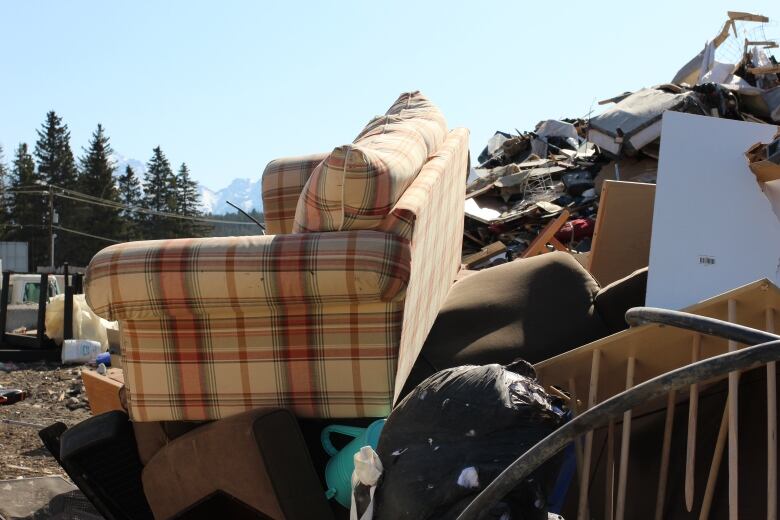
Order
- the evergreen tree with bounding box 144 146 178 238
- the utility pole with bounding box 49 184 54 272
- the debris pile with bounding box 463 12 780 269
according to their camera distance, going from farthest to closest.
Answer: the evergreen tree with bounding box 144 146 178 238
the utility pole with bounding box 49 184 54 272
the debris pile with bounding box 463 12 780 269

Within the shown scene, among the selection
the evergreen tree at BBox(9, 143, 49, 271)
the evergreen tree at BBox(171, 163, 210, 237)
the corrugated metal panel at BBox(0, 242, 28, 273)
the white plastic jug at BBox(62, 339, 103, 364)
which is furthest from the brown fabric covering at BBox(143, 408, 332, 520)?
the evergreen tree at BBox(171, 163, 210, 237)

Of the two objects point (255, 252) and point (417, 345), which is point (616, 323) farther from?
point (255, 252)

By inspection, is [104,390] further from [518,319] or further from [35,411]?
[35,411]

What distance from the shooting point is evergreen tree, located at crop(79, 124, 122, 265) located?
38.2m

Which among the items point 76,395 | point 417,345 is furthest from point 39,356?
point 417,345

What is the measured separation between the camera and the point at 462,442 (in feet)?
5.03

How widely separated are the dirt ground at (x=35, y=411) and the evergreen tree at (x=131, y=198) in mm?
33779

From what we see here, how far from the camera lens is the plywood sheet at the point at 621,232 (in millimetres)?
3328

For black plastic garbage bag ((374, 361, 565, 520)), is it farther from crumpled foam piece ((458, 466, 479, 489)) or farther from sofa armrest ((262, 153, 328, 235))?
sofa armrest ((262, 153, 328, 235))

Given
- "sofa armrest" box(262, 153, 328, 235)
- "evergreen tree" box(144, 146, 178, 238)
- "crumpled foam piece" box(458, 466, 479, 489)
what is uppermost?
"evergreen tree" box(144, 146, 178, 238)

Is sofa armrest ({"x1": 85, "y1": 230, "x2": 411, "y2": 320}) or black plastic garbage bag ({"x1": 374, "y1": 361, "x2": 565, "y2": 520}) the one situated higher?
sofa armrest ({"x1": 85, "y1": 230, "x2": 411, "y2": 320})

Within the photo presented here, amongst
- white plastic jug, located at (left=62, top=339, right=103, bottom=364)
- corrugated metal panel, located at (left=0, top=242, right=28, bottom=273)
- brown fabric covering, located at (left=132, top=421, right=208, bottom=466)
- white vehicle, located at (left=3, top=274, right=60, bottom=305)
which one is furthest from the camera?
corrugated metal panel, located at (left=0, top=242, right=28, bottom=273)

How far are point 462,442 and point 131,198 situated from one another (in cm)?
4507

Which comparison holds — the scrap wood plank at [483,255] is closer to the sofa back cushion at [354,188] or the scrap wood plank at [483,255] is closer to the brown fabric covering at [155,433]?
the sofa back cushion at [354,188]
